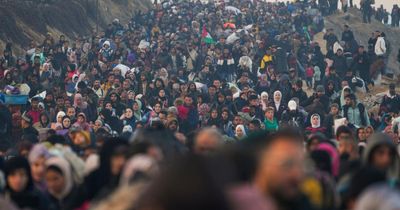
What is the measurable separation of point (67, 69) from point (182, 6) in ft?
47.0

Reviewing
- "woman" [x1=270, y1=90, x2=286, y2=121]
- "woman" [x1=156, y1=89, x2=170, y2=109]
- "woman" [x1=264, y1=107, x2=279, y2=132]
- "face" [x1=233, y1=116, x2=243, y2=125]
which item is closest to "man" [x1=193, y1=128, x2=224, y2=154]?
"face" [x1=233, y1=116, x2=243, y2=125]

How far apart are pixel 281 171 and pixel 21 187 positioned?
2.96m

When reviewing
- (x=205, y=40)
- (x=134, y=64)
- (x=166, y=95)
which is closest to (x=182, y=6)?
(x=205, y=40)

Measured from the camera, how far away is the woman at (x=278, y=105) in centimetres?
1939

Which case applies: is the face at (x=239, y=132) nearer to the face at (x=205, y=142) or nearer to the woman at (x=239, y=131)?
the woman at (x=239, y=131)

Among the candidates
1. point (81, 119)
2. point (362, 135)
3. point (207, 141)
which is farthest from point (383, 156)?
point (81, 119)

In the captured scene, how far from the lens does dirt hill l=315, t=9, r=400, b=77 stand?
139 feet

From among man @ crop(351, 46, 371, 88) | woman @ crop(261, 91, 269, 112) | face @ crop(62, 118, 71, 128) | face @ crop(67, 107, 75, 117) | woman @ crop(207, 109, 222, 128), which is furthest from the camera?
man @ crop(351, 46, 371, 88)

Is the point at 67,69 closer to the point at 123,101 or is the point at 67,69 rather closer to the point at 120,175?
the point at 123,101

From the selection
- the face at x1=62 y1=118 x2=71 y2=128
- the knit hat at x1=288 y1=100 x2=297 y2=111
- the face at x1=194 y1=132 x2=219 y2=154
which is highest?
the face at x1=194 y1=132 x2=219 y2=154

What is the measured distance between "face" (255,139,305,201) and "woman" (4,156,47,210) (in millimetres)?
2599

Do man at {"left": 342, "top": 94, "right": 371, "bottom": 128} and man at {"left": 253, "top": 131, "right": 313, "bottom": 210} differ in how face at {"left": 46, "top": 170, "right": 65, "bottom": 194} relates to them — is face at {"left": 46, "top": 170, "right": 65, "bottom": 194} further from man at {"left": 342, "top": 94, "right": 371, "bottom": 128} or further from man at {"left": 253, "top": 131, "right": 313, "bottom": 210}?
man at {"left": 342, "top": 94, "right": 371, "bottom": 128}

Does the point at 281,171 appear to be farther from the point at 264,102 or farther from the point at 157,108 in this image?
the point at 264,102

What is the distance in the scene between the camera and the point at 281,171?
4.42 m
